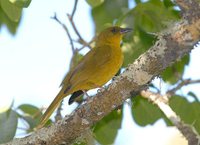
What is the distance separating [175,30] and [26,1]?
1.12 m

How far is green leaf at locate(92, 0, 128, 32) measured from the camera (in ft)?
17.8

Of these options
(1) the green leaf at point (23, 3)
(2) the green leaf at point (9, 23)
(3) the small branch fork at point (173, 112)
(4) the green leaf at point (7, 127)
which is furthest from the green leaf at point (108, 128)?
(1) the green leaf at point (23, 3)

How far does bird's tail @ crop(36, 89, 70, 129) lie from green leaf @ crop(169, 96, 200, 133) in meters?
0.95

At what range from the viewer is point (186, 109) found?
4.85 meters

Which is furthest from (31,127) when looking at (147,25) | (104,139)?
(147,25)

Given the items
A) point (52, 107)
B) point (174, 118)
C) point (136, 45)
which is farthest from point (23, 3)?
point (136, 45)

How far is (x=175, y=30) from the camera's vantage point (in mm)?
3219

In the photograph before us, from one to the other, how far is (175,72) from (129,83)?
1.98m

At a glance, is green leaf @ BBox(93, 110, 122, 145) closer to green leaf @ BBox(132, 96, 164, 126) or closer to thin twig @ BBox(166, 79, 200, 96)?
green leaf @ BBox(132, 96, 164, 126)

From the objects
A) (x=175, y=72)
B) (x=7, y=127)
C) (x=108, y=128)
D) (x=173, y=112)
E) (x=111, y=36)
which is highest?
(x=7, y=127)

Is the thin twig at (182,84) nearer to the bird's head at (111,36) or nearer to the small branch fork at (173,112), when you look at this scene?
the small branch fork at (173,112)

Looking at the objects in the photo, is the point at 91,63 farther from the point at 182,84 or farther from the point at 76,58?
the point at 182,84

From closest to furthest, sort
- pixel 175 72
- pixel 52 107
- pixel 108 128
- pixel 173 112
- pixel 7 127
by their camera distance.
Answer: pixel 7 127, pixel 173 112, pixel 52 107, pixel 108 128, pixel 175 72

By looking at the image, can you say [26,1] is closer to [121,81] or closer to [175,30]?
[121,81]
